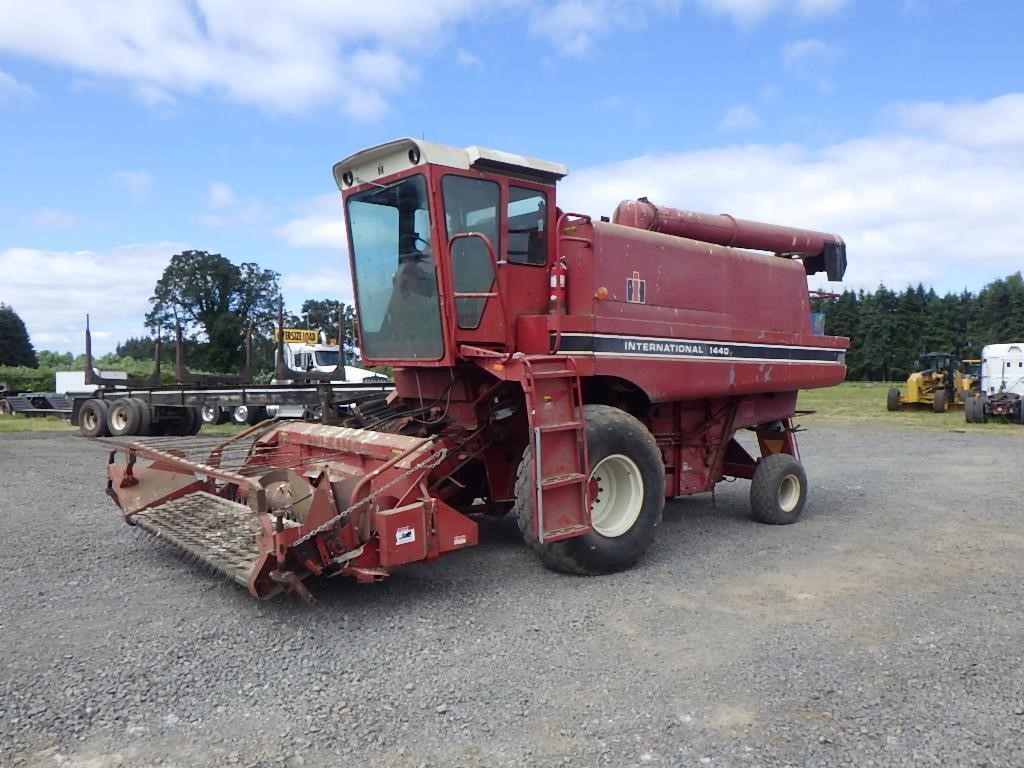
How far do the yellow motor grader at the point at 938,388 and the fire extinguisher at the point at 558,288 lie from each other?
2305cm

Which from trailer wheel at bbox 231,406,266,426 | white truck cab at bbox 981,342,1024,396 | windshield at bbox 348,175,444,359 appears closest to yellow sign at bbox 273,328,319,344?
trailer wheel at bbox 231,406,266,426

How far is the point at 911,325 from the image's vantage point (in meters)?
58.3

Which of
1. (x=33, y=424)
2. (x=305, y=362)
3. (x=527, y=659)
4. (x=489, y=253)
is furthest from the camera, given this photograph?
(x=305, y=362)

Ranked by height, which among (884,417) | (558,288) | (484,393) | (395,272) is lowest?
(884,417)

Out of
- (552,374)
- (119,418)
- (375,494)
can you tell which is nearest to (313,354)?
(119,418)

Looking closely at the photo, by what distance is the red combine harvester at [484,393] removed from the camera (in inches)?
197

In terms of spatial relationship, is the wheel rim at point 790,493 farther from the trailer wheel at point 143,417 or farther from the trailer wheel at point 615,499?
the trailer wheel at point 143,417

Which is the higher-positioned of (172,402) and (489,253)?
(489,253)

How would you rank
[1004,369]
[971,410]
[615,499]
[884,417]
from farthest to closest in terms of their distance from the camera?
[884,417], [1004,369], [971,410], [615,499]

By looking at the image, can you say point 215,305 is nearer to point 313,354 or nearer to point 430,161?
point 313,354

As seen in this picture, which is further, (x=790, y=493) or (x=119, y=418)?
(x=119, y=418)

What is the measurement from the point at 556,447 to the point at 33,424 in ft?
72.1

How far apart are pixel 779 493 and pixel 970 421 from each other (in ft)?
56.8

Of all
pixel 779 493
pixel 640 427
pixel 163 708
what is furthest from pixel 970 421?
pixel 163 708
